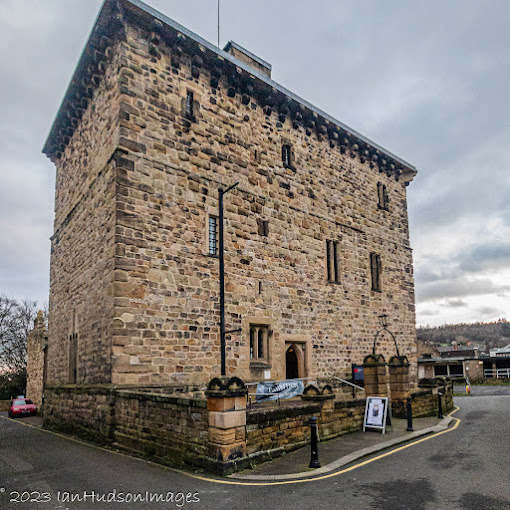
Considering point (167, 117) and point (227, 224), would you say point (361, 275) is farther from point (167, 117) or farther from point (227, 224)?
point (167, 117)

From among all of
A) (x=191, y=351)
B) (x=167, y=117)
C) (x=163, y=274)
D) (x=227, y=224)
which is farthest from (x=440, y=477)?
(x=167, y=117)

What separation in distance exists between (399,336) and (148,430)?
46.1 ft

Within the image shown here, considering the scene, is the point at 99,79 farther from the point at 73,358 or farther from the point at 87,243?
the point at 73,358

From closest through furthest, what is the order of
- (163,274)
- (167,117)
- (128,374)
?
1. (128,374)
2. (163,274)
3. (167,117)

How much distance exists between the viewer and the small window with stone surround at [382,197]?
21.5 metres

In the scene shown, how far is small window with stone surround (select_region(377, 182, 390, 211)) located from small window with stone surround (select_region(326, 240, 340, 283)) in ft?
13.6

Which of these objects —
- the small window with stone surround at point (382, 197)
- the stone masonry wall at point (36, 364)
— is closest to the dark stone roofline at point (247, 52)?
the small window with stone surround at point (382, 197)

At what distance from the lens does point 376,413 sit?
1260 cm

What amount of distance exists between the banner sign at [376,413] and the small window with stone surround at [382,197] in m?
10.7

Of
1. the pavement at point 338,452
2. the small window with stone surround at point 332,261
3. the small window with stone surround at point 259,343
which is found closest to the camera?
the pavement at point 338,452

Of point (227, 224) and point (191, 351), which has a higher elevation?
point (227, 224)

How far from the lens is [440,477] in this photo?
787cm

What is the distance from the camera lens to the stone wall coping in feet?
29.0

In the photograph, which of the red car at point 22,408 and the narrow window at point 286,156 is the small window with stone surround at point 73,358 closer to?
the narrow window at point 286,156
